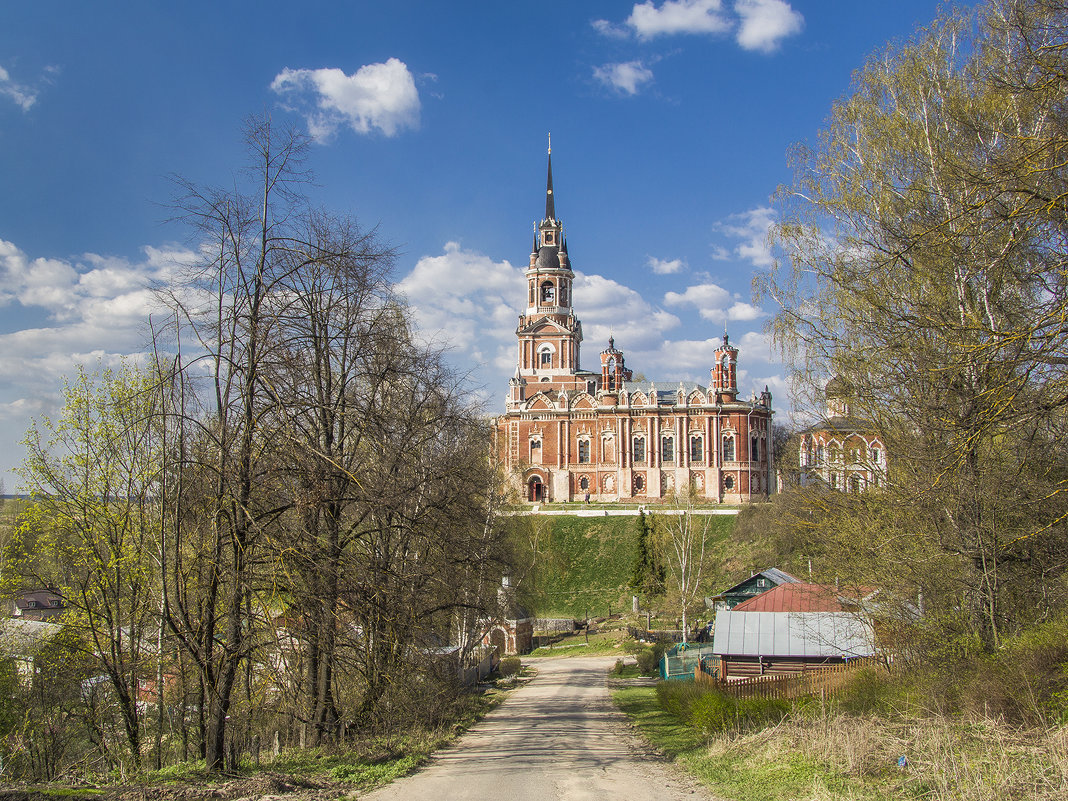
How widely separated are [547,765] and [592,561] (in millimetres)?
40269

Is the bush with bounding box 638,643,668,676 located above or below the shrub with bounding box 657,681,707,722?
below

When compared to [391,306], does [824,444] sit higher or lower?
lower

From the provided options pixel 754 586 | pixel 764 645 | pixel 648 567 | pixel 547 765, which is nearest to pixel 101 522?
pixel 547 765

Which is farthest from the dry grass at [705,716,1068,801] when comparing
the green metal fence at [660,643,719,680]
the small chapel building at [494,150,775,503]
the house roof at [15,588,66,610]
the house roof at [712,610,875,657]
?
the small chapel building at [494,150,775,503]

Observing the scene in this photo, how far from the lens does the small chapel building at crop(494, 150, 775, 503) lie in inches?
2363

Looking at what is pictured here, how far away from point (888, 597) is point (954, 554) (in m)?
1.55

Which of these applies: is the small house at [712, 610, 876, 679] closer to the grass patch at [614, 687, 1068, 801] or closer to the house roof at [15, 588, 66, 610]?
the grass patch at [614, 687, 1068, 801]

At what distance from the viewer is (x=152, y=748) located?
14.0m

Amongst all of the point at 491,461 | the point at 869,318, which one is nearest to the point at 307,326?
the point at 869,318

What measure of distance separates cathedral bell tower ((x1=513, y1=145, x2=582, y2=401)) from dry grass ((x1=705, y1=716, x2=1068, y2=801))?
55.0m

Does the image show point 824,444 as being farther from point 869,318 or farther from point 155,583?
point 155,583

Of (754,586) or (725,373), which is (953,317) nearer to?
(754,586)

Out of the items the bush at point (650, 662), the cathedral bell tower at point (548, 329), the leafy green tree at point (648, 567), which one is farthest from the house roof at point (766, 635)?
the cathedral bell tower at point (548, 329)

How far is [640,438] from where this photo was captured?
202ft
